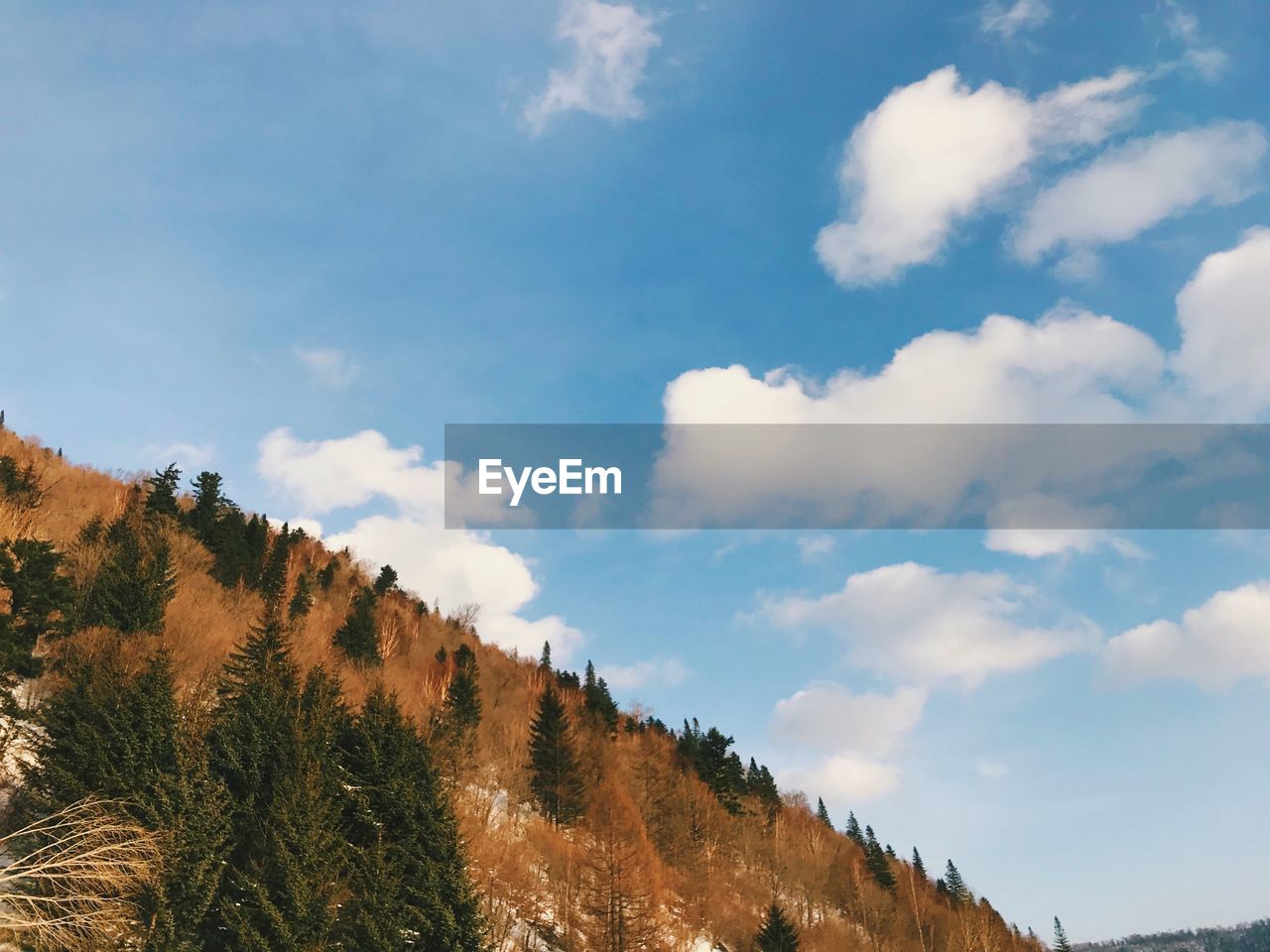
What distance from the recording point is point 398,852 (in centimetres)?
3033

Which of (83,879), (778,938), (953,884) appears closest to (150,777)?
(83,879)

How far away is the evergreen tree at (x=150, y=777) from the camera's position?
2575cm

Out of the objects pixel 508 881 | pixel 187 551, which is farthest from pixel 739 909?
pixel 187 551

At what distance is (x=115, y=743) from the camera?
27562mm

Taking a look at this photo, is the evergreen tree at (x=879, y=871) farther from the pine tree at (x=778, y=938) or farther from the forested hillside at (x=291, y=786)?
the pine tree at (x=778, y=938)

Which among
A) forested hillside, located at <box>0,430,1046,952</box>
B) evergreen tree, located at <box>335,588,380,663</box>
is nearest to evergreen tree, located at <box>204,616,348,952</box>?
forested hillside, located at <box>0,430,1046,952</box>

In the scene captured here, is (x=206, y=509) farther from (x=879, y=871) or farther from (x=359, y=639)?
(x=879, y=871)

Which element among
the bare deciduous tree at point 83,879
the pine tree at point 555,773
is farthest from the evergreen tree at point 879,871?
the bare deciduous tree at point 83,879

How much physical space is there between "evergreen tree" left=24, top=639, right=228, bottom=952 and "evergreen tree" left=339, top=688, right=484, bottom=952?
4.92 meters

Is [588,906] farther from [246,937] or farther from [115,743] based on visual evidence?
[115,743]

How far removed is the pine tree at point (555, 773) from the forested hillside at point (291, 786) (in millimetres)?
183

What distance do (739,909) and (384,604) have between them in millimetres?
58095

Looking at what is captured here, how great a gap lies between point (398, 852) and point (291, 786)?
15.9ft

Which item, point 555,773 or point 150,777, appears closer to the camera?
point 150,777
